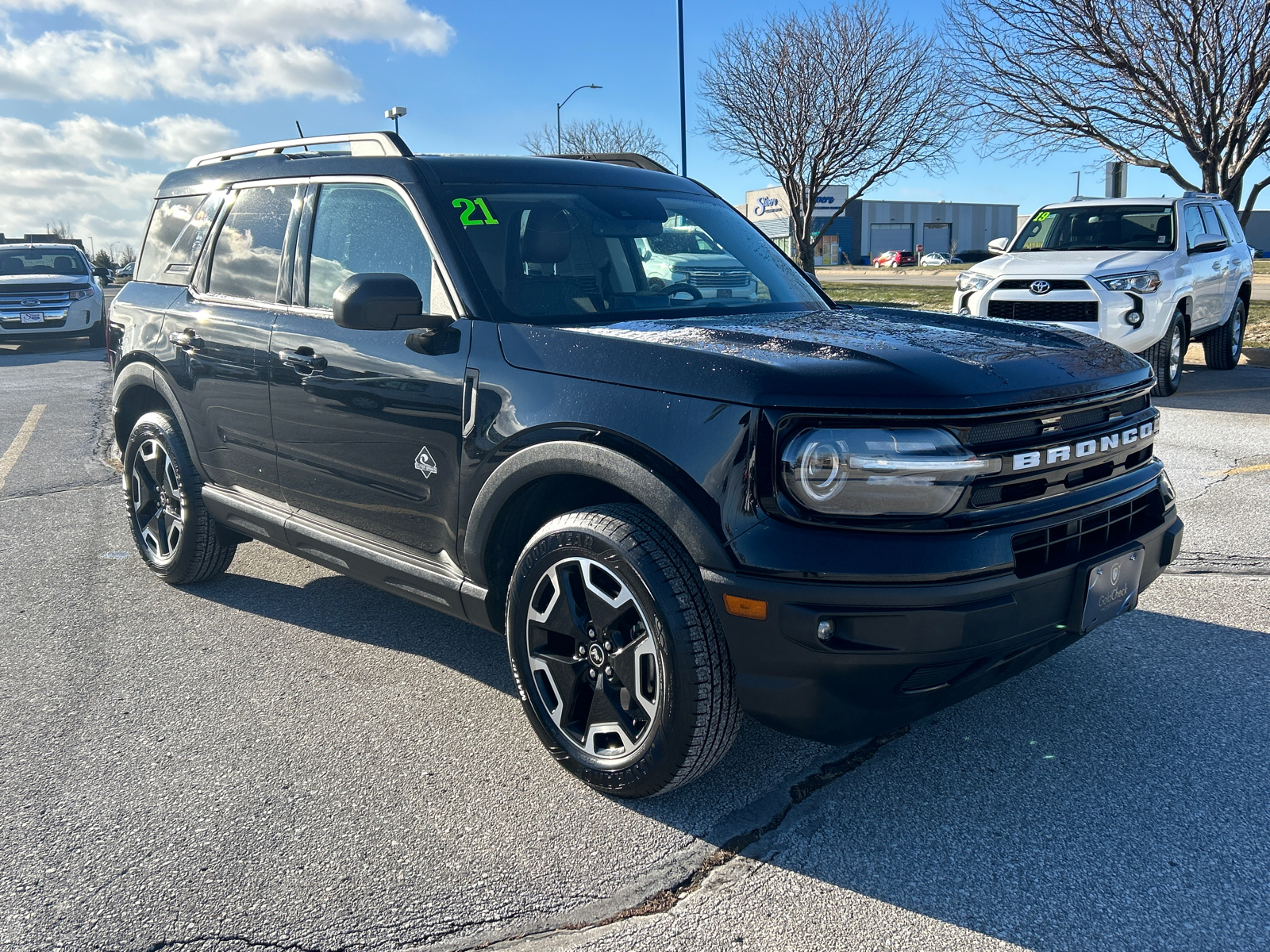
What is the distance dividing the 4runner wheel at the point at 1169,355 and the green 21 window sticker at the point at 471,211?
7.86 meters

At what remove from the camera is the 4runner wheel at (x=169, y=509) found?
4.55 meters

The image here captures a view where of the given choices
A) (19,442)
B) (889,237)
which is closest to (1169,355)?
(19,442)

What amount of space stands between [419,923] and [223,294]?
9.60 feet

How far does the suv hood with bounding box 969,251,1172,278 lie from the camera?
9289 mm

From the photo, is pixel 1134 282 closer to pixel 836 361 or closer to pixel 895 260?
pixel 836 361

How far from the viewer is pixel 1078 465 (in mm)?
2736

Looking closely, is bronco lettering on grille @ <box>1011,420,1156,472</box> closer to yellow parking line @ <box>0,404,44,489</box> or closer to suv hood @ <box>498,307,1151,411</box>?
suv hood @ <box>498,307,1151,411</box>

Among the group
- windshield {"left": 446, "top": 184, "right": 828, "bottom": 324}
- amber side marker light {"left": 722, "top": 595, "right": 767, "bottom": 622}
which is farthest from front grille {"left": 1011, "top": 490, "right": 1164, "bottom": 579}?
windshield {"left": 446, "top": 184, "right": 828, "bottom": 324}

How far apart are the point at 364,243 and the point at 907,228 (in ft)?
322

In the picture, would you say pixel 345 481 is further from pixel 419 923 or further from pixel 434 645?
pixel 419 923

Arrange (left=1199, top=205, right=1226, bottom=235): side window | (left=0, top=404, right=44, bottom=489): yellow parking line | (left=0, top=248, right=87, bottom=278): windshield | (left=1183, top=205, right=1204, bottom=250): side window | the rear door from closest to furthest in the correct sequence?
the rear door < (left=0, top=404, right=44, bottom=489): yellow parking line < (left=1183, top=205, right=1204, bottom=250): side window < (left=1199, top=205, right=1226, bottom=235): side window < (left=0, top=248, right=87, bottom=278): windshield

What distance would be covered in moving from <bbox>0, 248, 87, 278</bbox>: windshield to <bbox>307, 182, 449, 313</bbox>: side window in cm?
1778

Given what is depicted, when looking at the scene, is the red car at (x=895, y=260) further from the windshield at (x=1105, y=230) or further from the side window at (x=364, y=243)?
the side window at (x=364, y=243)

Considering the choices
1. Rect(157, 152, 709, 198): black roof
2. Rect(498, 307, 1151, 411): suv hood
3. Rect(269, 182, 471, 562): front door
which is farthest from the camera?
Rect(157, 152, 709, 198): black roof
